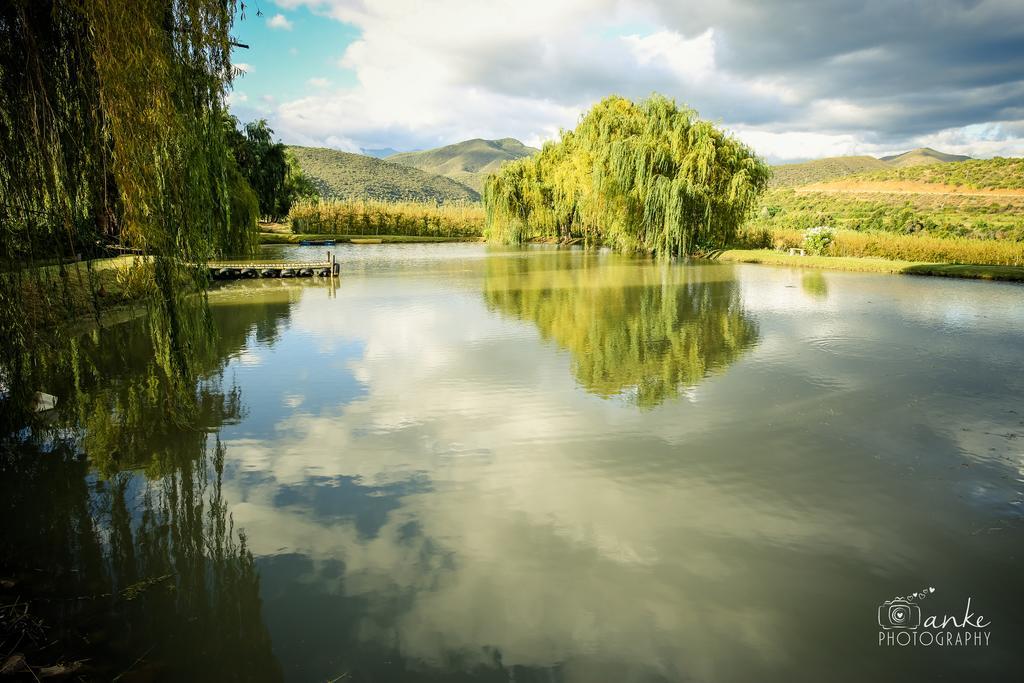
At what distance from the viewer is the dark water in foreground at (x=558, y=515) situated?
3.42 m

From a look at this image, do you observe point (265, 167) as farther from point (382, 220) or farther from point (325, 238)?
point (382, 220)

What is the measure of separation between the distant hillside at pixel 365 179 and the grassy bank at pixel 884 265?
9013cm

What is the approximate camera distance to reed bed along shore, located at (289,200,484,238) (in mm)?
58438

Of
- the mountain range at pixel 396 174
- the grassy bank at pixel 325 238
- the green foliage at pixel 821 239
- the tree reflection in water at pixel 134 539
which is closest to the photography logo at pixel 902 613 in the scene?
the tree reflection in water at pixel 134 539

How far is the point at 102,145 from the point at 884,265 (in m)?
26.7

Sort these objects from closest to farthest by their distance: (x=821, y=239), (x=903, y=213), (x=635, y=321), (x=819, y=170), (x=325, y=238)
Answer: (x=635, y=321) < (x=821, y=239) < (x=903, y=213) < (x=325, y=238) < (x=819, y=170)

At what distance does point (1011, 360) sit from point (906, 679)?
8.88 m

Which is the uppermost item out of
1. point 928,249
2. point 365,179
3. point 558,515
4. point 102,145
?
point 365,179

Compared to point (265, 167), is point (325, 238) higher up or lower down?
lower down

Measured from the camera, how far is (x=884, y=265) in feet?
79.1

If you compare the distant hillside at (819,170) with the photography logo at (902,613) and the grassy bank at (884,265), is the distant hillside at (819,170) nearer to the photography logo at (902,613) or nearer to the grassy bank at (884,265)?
the grassy bank at (884,265)

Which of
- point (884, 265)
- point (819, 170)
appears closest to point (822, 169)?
point (819, 170)

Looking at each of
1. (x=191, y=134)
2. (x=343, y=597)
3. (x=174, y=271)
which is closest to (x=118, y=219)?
(x=174, y=271)

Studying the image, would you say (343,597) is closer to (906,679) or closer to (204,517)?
(204,517)
